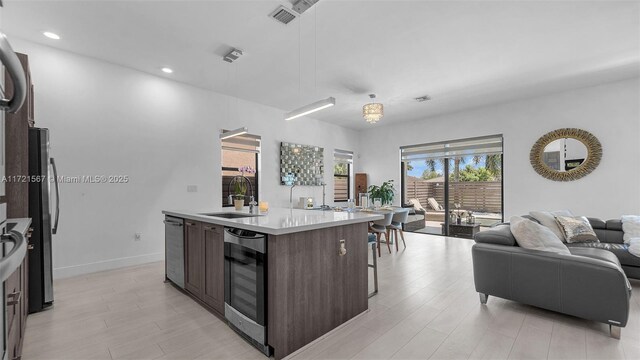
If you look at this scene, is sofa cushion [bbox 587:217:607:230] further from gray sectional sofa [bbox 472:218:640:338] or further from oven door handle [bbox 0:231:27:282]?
oven door handle [bbox 0:231:27:282]

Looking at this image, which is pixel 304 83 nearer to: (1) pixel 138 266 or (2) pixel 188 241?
(2) pixel 188 241

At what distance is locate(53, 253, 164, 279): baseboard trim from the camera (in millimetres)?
3446

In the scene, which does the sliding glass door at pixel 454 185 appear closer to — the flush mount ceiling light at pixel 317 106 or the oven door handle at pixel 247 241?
the flush mount ceiling light at pixel 317 106

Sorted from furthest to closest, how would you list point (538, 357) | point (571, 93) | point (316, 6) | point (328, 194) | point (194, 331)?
point (328, 194) → point (571, 93) → point (316, 6) → point (194, 331) → point (538, 357)

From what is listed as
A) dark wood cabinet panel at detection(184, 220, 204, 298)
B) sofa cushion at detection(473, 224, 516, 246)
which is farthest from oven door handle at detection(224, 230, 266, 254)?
sofa cushion at detection(473, 224, 516, 246)

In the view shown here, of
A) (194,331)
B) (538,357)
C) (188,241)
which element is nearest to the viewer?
(538,357)

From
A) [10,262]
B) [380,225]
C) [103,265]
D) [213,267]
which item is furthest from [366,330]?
[103,265]

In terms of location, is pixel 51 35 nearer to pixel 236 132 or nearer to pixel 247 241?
pixel 236 132

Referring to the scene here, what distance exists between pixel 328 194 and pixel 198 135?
138 inches

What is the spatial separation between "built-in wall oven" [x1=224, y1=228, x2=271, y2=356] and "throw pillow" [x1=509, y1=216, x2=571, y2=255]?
2351mm

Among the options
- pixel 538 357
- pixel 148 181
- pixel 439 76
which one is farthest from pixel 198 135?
pixel 538 357

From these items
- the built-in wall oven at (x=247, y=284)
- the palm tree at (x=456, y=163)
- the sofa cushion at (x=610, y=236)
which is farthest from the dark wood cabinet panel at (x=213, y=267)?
the palm tree at (x=456, y=163)

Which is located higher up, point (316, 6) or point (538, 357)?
point (316, 6)

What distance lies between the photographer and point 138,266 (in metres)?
3.94
